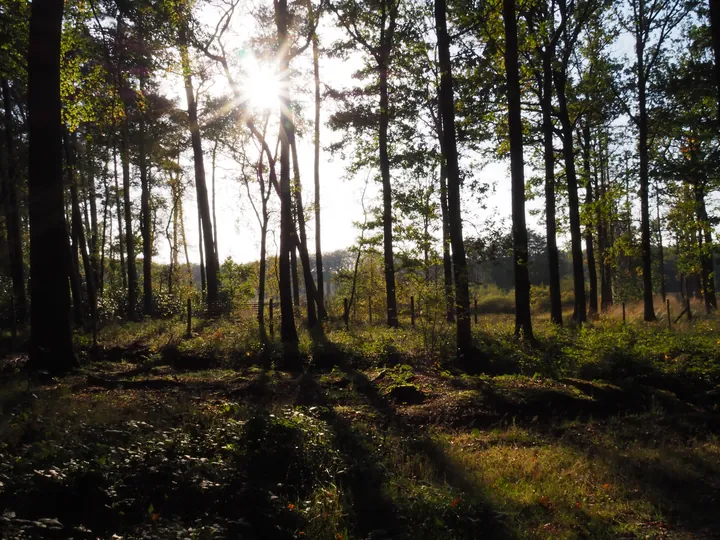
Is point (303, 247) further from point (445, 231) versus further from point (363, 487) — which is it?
point (363, 487)

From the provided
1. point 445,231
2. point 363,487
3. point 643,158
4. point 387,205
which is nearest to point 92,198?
point 387,205

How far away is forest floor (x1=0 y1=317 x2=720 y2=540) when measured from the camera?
4285mm

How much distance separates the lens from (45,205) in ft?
32.0

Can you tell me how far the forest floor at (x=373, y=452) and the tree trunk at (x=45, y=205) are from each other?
32.3 inches

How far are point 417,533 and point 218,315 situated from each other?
20265mm

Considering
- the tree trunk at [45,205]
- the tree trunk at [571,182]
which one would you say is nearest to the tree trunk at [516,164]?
the tree trunk at [571,182]

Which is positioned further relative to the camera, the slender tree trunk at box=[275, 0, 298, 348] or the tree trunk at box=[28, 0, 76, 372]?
the slender tree trunk at box=[275, 0, 298, 348]

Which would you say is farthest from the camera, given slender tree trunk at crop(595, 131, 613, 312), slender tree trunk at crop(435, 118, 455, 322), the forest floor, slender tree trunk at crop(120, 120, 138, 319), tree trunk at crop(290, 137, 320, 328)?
slender tree trunk at crop(595, 131, 613, 312)

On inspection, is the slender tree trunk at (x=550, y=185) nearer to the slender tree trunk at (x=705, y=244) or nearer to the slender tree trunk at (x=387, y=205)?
the slender tree trunk at (x=387, y=205)

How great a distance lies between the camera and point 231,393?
9.24 m

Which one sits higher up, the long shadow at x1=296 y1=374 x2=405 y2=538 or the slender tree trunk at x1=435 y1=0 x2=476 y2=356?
the slender tree trunk at x1=435 y1=0 x2=476 y2=356

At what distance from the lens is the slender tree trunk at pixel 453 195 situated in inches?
507

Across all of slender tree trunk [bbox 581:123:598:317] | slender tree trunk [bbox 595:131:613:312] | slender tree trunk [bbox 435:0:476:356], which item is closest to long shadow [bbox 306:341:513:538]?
slender tree trunk [bbox 435:0:476:356]

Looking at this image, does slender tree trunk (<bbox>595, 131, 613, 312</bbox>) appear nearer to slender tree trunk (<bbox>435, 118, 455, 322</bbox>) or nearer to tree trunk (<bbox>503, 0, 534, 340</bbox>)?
slender tree trunk (<bbox>435, 118, 455, 322</bbox>)
